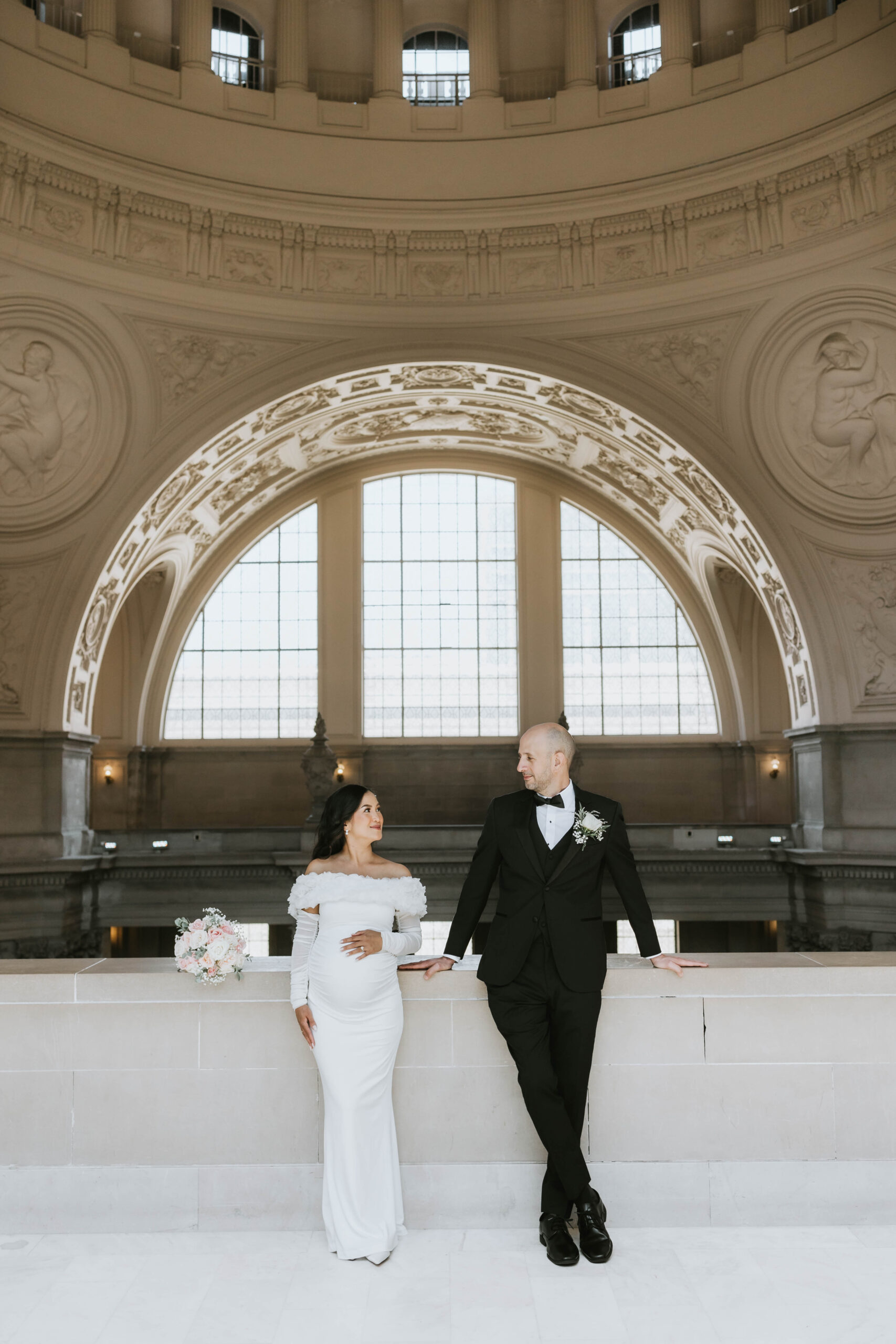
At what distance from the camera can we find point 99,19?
1595 cm

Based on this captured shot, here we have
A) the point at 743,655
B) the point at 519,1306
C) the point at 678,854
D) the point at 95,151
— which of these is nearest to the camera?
the point at 519,1306

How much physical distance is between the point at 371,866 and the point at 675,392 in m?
14.0

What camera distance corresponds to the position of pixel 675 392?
17.5 meters

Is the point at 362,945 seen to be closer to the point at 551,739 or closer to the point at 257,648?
the point at 551,739

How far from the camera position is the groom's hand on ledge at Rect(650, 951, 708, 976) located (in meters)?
5.19

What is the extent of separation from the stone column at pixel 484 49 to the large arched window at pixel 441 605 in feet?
27.7

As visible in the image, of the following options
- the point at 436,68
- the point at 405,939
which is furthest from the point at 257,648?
the point at 405,939

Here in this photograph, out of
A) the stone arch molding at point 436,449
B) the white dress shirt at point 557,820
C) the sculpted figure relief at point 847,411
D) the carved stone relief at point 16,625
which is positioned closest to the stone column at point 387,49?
the stone arch molding at point 436,449

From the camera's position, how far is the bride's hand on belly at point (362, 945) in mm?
4945

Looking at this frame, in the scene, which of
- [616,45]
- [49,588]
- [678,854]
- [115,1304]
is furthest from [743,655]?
[115,1304]

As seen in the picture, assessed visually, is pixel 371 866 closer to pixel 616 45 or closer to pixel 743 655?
pixel 616 45

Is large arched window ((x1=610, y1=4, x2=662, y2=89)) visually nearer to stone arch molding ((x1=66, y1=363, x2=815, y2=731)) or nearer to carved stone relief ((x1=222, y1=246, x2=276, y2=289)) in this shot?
stone arch molding ((x1=66, y1=363, x2=815, y2=731))

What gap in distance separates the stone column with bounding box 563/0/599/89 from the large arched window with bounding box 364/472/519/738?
865 cm

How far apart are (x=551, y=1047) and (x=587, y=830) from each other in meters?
0.99
